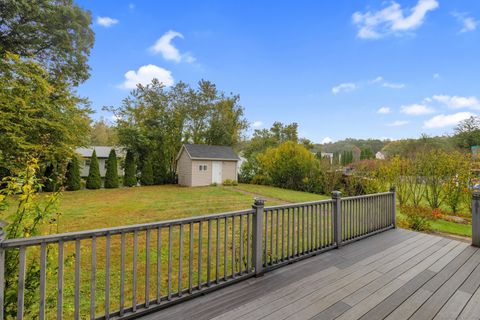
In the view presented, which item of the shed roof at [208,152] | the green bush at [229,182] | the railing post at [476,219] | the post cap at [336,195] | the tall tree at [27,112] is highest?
the tall tree at [27,112]

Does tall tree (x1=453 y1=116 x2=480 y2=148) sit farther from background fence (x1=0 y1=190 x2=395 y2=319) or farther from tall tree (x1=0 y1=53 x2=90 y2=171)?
tall tree (x1=0 y1=53 x2=90 y2=171)

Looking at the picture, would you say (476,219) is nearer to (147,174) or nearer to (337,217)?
(337,217)

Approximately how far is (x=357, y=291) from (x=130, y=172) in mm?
16267

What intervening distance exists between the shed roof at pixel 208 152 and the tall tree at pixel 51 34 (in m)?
7.31

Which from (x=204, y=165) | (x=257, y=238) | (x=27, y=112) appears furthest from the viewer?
(x=204, y=165)

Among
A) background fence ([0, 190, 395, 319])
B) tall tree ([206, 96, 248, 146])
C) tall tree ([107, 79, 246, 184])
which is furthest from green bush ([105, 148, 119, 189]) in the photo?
background fence ([0, 190, 395, 319])

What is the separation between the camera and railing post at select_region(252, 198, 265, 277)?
109 inches

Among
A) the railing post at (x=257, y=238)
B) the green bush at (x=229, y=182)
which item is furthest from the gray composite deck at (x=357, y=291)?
the green bush at (x=229, y=182)

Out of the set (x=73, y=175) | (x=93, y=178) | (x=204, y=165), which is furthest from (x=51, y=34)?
(x=204, y=165)

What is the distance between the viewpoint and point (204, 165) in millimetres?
16078

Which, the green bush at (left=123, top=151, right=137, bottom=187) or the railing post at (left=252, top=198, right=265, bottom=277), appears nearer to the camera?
the railing post at (left=252, top=198, right=265, bottom=277)

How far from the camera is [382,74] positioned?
1043cm

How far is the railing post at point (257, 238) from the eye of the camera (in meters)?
2.78

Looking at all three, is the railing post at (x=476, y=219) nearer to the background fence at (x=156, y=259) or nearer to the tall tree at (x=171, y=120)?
the background fence at (x=156, y=259)
